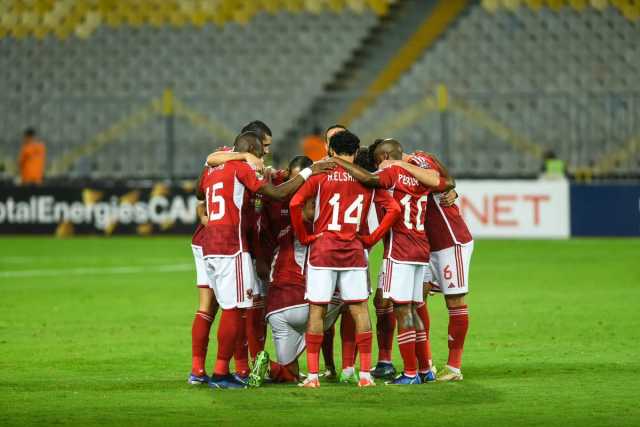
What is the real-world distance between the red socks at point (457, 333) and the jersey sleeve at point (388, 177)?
1.17 m

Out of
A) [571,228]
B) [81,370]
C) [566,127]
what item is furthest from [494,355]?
[566,127]

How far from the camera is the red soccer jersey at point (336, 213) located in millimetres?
8805

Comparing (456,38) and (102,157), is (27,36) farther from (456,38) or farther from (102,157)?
(456,38)

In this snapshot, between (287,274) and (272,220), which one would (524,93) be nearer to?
(272,220)

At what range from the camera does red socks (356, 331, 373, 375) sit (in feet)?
28.7

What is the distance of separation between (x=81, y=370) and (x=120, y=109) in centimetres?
1749

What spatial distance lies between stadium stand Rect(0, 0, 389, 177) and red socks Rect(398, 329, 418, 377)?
17423 mm

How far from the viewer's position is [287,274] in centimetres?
931

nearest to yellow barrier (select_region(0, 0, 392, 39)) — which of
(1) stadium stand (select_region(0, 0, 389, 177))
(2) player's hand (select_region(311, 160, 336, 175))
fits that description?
(1) stadium stand (select_region(0, 0, 389, 177))

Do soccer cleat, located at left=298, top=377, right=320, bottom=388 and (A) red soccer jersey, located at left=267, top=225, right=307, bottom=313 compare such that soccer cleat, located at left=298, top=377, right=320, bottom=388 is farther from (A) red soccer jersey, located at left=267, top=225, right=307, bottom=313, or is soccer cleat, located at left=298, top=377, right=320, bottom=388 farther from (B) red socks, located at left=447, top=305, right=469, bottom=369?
(B) red socks, located at left=447, top=305, right=469, bottom=369

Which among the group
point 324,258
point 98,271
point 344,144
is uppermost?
point 344,144

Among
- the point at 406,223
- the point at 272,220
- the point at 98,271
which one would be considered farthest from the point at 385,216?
the point at 98,271

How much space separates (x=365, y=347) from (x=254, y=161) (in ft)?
5.16

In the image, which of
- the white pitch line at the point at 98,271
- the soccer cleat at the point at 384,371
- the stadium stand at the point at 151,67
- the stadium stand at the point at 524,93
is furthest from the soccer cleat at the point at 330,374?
the stadium stand at the point at 151,67
